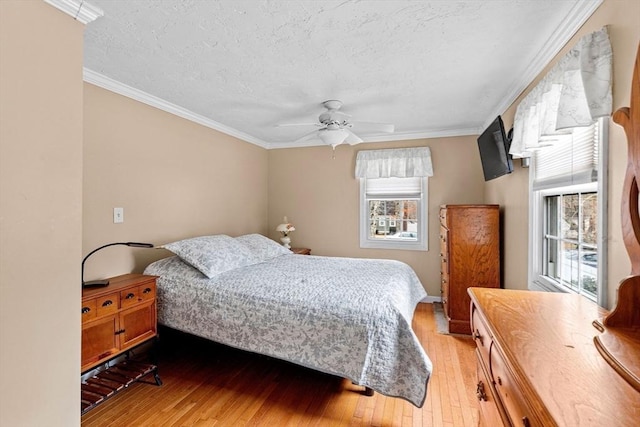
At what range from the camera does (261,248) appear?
11.2ft

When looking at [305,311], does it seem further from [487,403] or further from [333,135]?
[333,135]

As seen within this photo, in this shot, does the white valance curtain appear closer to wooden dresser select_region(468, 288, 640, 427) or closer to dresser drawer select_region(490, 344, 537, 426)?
wooden dresser select_region(468, 288, 640, 427)

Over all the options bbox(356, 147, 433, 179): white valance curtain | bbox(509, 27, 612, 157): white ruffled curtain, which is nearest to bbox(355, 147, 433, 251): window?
bbox(356, 147, 433, 179): white valance curtain

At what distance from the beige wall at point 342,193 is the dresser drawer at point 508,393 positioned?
124 inches

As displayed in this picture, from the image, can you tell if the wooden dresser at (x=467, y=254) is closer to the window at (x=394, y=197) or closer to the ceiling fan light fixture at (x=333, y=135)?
the window at (x=394, y=197)

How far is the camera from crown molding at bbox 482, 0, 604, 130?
58.9 inches

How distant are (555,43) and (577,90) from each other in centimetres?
60

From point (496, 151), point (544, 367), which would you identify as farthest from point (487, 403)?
point (496, 151)

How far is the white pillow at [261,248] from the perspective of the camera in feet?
10.8

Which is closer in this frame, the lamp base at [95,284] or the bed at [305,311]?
the bed at [305,311]

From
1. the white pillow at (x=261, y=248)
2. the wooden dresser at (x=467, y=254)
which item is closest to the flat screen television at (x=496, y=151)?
the wooden dresser at (x=467, y=254)

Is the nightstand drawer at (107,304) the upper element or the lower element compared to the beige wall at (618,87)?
lower

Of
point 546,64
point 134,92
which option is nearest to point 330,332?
point 546,64

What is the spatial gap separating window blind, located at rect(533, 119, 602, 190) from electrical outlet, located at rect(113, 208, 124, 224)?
326 centimetres
